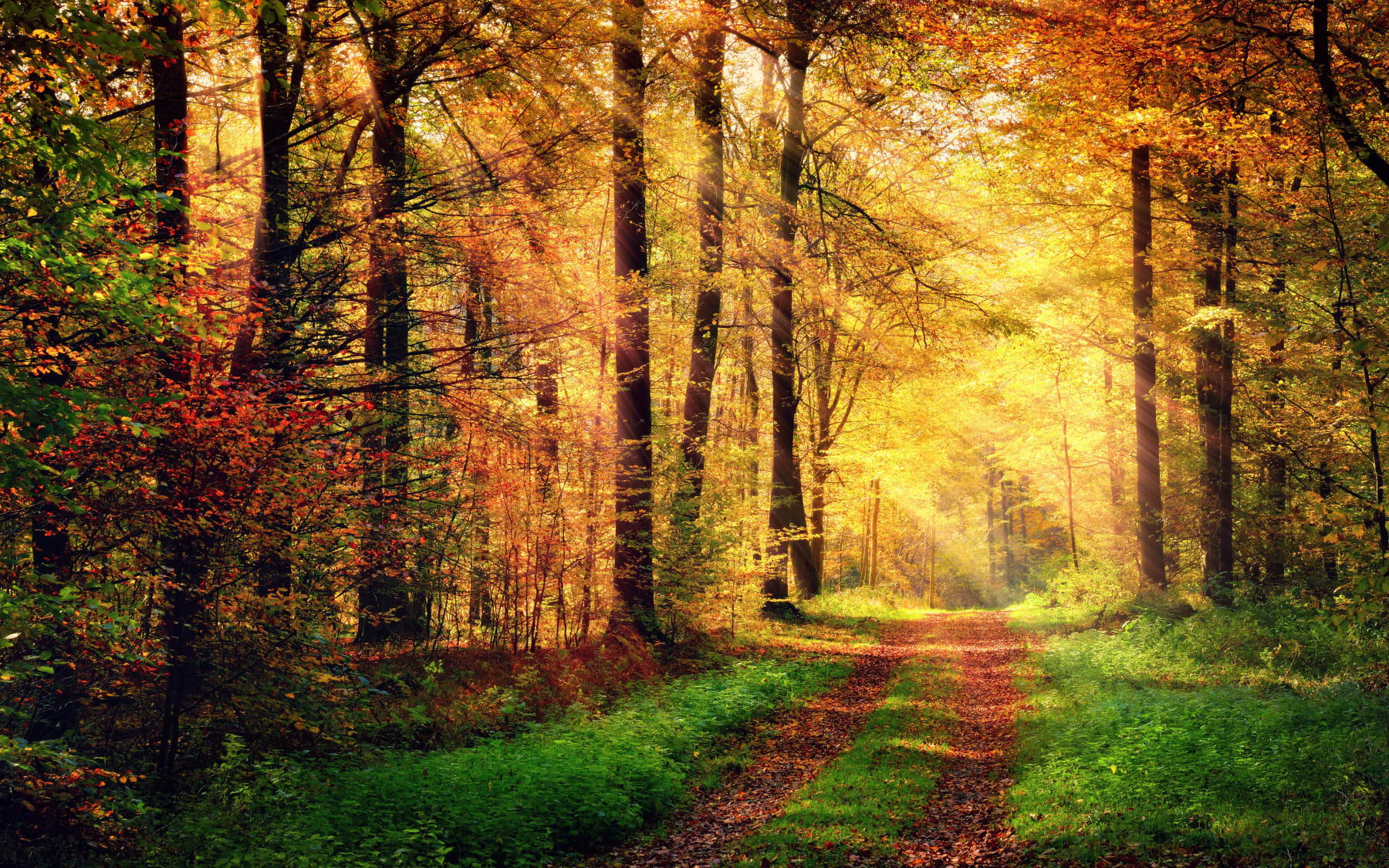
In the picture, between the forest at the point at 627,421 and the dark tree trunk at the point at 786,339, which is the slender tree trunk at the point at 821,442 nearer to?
the dark tree trunk at the point at 786,339

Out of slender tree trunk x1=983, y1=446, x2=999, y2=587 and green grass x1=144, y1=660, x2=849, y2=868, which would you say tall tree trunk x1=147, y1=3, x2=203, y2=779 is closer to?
green grass x1=144, y1=660, x2=849, y2=868

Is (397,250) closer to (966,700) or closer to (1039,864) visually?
(1039,864)

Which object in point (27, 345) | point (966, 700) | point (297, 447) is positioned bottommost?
point (966, 700)

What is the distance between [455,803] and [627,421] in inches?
289

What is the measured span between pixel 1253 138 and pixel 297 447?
13.2 meters

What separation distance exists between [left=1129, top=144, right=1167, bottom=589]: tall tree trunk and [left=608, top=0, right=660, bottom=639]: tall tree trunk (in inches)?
→ 372

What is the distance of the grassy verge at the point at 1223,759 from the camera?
19.9ft

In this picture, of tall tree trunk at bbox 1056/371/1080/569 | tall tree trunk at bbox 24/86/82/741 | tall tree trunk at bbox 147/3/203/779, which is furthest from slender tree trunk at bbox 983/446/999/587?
tall tree trunk at bbox 24/86/82/741

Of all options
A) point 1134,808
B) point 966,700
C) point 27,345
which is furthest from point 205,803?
point 966,700


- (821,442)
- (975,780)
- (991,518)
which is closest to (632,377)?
(975,780)

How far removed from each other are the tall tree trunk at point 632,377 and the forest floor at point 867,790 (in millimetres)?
3098

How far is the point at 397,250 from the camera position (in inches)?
332

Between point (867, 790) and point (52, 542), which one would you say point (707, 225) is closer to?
point (867, 790)

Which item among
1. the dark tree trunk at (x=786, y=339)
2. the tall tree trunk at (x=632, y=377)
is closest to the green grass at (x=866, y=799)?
the tall tree trunk at (x=632, y=377)
